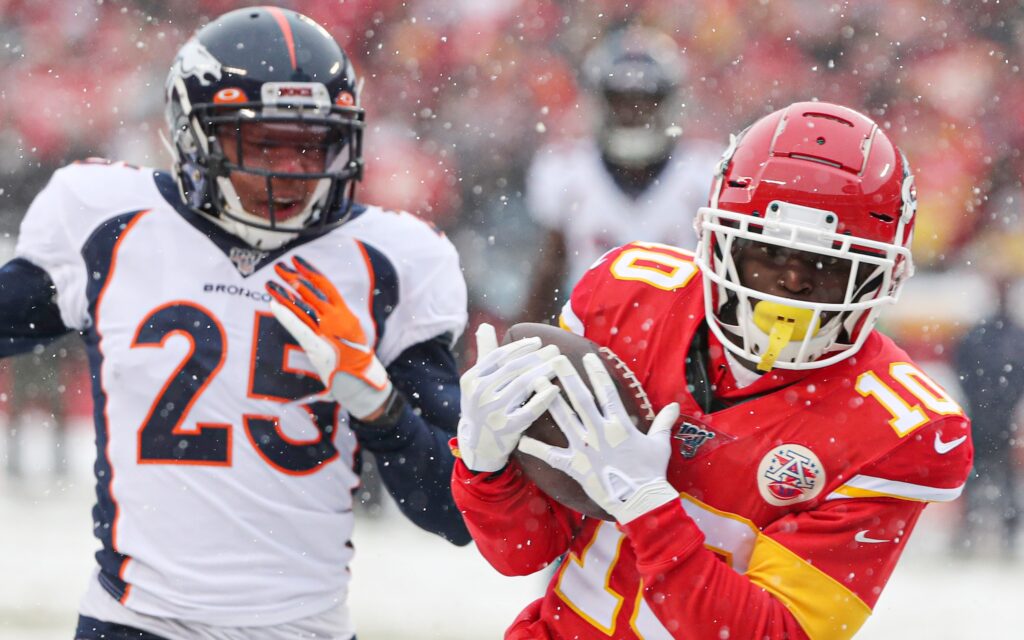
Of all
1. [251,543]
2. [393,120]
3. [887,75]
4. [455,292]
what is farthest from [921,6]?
[251,543]

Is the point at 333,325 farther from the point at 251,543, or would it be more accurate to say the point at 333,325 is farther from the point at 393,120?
the point at 393,120

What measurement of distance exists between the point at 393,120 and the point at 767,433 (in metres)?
5.52

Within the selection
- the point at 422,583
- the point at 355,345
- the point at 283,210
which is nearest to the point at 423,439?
the point at 355,345

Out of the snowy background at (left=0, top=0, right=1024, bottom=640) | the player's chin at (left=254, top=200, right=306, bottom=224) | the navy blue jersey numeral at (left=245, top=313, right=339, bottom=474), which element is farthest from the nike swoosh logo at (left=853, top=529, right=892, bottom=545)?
the snowy background at (left=0, top=0, right=1024, bottom=640)

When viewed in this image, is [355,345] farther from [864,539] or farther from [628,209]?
[628,209]

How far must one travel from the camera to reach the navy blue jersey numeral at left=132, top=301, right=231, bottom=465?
2.54 meters

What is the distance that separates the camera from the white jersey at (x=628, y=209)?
428 cm

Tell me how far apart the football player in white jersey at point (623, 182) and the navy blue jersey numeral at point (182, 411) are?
1850mm

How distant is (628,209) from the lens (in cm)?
433

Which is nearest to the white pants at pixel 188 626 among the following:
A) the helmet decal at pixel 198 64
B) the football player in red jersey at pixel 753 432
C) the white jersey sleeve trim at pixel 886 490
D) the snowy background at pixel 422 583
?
the football player in red jersey at pixel 753 432

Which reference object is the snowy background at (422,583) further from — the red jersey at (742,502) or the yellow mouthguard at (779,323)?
the yellow mouthguard at (779,323)

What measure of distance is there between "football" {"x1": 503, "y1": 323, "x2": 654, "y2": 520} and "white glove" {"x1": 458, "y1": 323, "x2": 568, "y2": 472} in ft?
0.12

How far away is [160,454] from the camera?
254 cm

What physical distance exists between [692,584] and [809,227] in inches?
21.1
